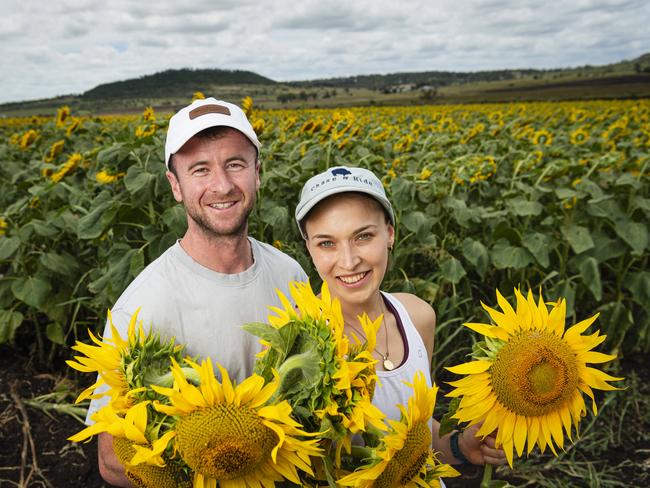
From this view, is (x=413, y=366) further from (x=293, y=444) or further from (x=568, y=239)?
(x=568, y=239)

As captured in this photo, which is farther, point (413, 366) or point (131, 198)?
point (131, 198)

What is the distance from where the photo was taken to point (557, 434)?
46.6 inches

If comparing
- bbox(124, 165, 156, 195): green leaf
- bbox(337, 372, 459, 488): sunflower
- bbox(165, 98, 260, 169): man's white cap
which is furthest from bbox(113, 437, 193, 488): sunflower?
bbox(124, 165, 156, 195): green leaf

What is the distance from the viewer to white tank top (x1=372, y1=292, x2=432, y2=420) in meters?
1.56

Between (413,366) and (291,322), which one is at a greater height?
(291,322)

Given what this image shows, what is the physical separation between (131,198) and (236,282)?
143 centimetres

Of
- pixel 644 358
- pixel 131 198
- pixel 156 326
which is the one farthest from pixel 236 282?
pixel 644 358

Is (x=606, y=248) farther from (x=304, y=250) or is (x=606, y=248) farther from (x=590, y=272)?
(x=304, y=250)

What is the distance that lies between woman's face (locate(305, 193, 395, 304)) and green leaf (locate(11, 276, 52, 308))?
8.03ft

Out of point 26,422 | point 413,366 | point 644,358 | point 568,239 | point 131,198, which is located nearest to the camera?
point 413,366

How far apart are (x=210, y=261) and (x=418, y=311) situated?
729mm

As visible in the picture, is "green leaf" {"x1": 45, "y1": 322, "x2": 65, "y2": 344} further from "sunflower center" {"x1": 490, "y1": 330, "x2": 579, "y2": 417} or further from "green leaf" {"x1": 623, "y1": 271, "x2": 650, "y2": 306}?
"green leaf" {"x1": 623, "y1": 271, "x2": 650, "y2": 306}

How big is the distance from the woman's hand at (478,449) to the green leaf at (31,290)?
2750mm

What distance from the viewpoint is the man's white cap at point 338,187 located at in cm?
156
